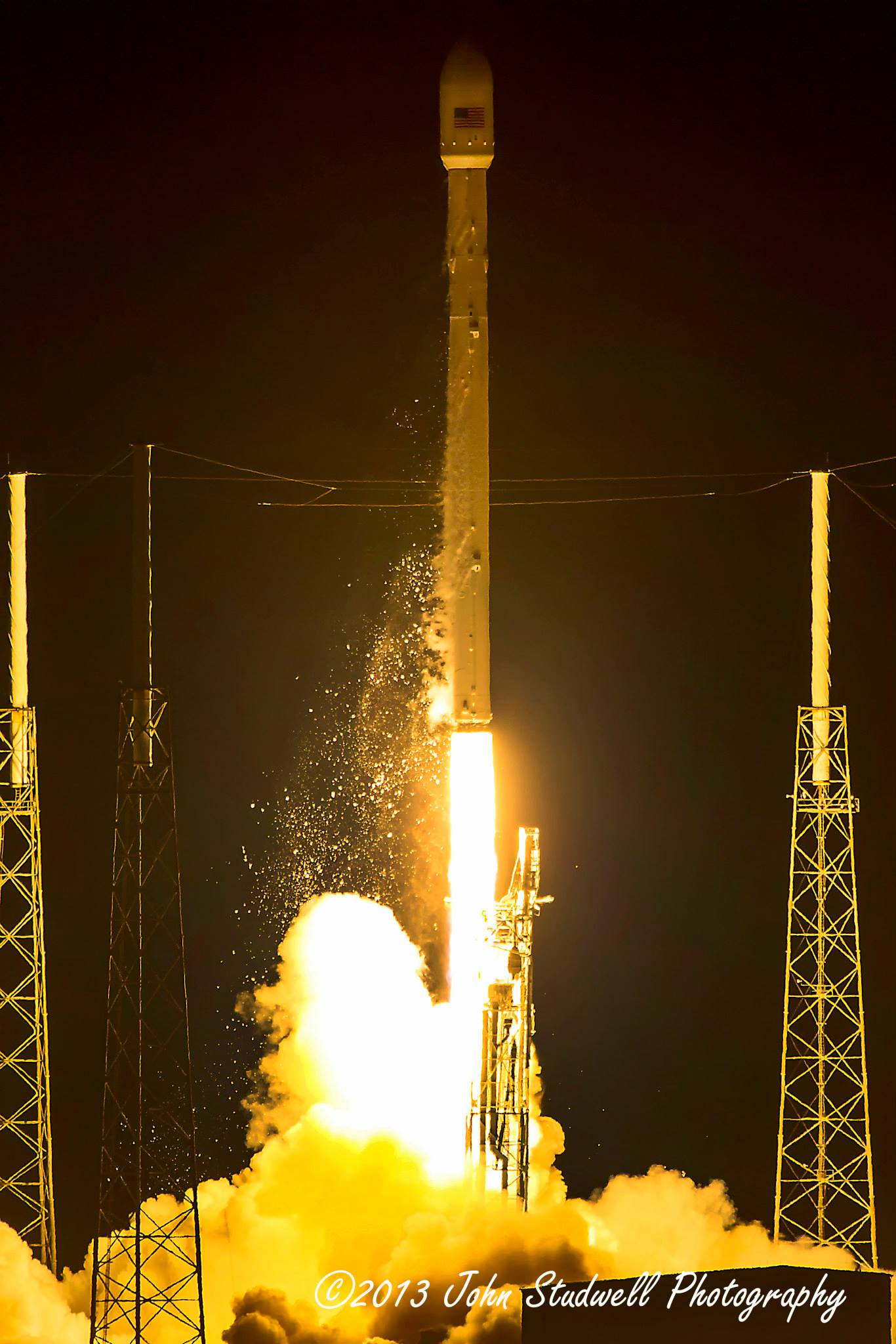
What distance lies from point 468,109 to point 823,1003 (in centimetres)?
1036

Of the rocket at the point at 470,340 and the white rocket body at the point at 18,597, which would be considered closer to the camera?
the white rocket body at the point at 18,597

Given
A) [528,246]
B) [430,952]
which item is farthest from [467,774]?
[528,246]

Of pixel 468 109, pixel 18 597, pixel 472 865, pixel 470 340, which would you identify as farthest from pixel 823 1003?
pixel 468 109

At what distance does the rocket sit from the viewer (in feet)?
72.4

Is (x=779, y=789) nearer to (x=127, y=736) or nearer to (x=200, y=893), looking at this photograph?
(x=200, y=893)

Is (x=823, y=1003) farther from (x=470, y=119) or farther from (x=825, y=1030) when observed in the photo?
(x=470, y=119)

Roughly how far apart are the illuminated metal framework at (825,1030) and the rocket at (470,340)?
3.59 meters

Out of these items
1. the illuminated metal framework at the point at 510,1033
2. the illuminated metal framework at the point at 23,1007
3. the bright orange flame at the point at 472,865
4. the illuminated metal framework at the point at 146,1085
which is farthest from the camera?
the bright orange flame at the point at 472,865

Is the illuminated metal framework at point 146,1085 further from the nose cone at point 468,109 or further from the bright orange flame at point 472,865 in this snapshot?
the nose cone at point 468,109

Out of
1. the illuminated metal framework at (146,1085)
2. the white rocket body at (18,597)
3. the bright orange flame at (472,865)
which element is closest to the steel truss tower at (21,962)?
the white rocket body at (18,597)

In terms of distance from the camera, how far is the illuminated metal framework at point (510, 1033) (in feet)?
70.5

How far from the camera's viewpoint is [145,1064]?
2397 centimetres

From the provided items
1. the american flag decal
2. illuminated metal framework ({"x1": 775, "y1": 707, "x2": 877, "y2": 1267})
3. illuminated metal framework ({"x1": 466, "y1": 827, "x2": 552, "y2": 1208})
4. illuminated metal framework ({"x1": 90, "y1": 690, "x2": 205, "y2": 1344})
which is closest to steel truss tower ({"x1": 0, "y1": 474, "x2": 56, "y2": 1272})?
illuminated metal framework ({"x1": 90, "y1": 690, "x2": 205, "y2": 1344})

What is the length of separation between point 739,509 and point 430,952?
259 inches
